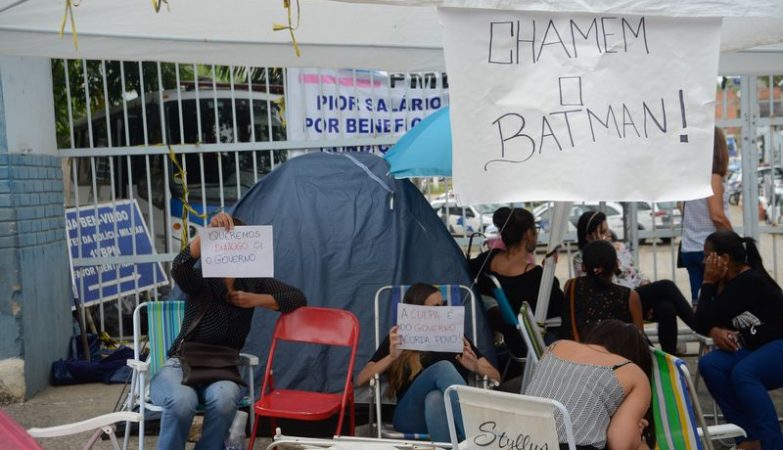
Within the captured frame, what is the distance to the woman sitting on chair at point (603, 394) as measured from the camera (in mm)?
3910

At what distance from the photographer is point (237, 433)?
17.1 feet

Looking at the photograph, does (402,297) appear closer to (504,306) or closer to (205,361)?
(504,306)

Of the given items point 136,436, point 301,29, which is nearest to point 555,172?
point 301,29

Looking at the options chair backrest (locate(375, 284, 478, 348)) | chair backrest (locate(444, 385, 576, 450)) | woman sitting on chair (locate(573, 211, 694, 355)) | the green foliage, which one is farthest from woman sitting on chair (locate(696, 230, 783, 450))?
the green foliage

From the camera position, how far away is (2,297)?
6.80m

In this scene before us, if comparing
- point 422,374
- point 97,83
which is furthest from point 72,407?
point 97,83

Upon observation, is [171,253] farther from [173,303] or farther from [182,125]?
[173,303]

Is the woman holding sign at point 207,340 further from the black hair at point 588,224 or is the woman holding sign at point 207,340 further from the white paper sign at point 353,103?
the white paper sign at point 353,103

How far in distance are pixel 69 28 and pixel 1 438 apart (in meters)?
1.85

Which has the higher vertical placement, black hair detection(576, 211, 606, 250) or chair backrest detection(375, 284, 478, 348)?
black hair detection(576, 211, 606, 250)

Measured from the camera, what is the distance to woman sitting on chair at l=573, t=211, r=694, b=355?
6.40 m

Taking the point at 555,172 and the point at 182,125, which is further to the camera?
the point at 182,125

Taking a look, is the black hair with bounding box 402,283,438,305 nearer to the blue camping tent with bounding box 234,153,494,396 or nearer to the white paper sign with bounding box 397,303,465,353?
the white paper sign with bounding box 397,303,465,353

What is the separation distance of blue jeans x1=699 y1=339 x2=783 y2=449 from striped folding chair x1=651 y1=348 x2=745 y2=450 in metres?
0.92
